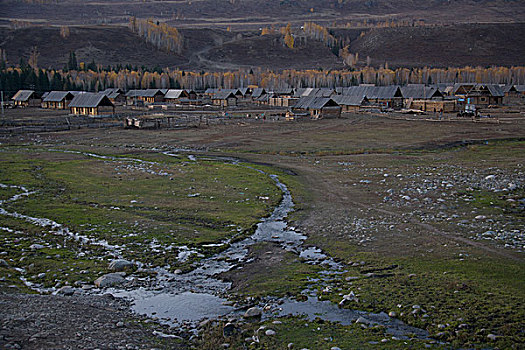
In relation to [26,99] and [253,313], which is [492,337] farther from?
[26,99]

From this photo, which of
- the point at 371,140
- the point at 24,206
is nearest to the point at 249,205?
the point at 24,206

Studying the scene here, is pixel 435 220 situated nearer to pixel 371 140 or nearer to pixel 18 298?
pixel 18 298

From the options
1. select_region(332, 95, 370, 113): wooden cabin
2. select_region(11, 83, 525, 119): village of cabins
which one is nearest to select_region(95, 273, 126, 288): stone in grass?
select_region(11, 83, 525, 119): village of cabins

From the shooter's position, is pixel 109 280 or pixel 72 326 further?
pixel 109 280

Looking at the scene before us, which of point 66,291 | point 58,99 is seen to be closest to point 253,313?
point 66,291

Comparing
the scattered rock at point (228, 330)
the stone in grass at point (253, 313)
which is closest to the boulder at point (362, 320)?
the stone in grass at point (253, 313)

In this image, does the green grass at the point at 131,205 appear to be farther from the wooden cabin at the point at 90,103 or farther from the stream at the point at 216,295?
the wooden cabin at the point at 90,103
